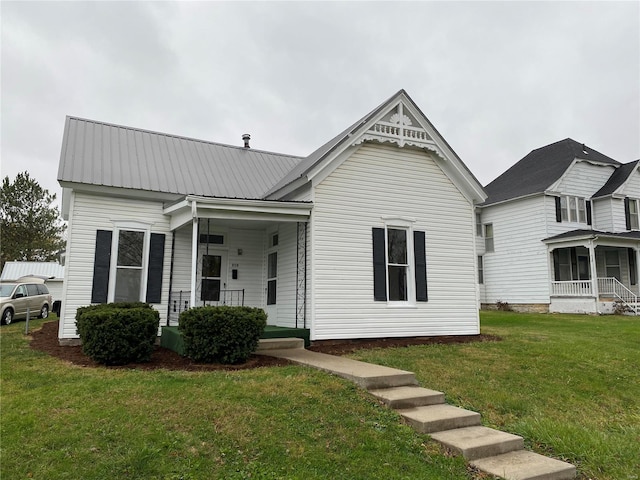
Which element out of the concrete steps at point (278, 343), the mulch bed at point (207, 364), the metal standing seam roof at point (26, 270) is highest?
the metal standing seam roof at point (26, 270)

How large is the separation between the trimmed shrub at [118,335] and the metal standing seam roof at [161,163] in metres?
3.99

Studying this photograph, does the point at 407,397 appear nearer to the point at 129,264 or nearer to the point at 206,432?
the point at 206,432

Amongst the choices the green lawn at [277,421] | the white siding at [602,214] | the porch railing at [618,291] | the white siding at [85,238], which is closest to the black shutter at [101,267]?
the white siding at [85,238]

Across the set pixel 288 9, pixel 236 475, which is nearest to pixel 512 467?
pixel 236 475

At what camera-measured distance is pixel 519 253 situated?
2195cm

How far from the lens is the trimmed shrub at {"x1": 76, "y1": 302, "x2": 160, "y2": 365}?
736 cm

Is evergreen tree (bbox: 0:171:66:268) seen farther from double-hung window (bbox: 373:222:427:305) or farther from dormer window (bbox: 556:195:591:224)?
dormer window (bbox: 556:195:591:224)

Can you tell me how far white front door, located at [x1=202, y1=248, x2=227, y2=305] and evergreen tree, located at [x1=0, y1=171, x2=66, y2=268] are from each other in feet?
112

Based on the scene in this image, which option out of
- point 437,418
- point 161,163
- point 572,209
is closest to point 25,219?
point 161,163

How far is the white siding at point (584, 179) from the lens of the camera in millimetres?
21375

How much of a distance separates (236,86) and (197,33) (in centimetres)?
477

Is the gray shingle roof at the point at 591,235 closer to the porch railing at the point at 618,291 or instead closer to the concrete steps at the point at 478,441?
the porch railing at the point at 618,291

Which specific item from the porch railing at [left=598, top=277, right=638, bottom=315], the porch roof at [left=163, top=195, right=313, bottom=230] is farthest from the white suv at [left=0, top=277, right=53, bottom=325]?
the porch railing at [left=598, top=277, right=638, bottom=315]

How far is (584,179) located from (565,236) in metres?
4.20
